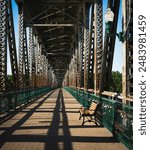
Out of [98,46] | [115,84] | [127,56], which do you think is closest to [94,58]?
[98,46]

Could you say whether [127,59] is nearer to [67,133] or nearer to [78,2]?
[67,133]

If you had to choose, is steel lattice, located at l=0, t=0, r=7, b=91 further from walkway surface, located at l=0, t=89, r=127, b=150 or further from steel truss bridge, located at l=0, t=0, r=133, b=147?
walkway surface, located at l=0, t=89, r=127, b=150

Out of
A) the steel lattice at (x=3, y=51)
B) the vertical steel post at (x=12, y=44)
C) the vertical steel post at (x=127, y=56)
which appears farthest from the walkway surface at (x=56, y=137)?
the vertical steel post at (x=12, y=44)

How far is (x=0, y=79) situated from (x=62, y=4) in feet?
50.2

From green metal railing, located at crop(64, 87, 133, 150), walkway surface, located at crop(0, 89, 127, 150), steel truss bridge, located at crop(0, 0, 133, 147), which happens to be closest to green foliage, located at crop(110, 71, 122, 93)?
steel truss bridge, located at crop(0, 0, 133, 147)

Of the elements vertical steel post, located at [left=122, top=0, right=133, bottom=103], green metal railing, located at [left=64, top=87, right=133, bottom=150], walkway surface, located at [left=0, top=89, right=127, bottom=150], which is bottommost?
walkway surface, located at [left=0, top=89, right=127, bottom=150]

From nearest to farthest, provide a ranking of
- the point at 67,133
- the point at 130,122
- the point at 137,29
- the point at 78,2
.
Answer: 1. the point at 137,29
2. the point at 130,122
3. the point at 67,133
4. the point at 78,2

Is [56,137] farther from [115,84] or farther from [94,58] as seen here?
[94,58]

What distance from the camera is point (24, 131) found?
35.6ft

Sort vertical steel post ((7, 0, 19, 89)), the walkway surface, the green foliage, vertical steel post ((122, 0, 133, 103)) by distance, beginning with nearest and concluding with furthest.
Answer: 1. the walkway surface
2. vertical steel post ((122, 0, 133, 103))
3. the green foliage
4. vertical steel post ((7, 0, 19, 89))

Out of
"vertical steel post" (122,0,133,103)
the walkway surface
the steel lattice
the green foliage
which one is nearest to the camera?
the walkway surface

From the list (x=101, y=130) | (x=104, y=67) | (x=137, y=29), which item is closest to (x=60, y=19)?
(x=104, y=67)

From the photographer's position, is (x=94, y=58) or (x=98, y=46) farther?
(x=94, y=58)

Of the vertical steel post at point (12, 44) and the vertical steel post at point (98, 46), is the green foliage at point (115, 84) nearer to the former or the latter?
the vertical steel post at point (98, 46)
